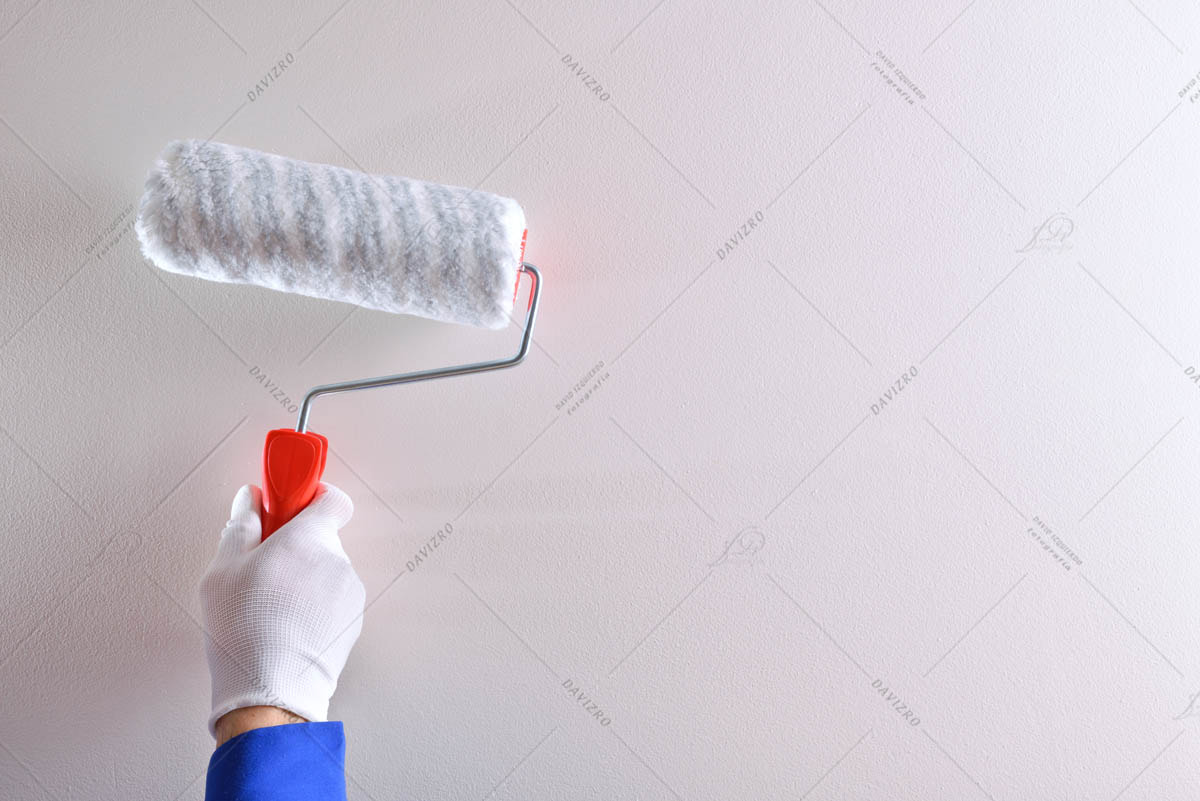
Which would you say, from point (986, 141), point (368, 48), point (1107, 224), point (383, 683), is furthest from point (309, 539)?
point (1107, 224)

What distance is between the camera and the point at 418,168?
3.56 feet

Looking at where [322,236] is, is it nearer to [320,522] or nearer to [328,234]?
[328,234]

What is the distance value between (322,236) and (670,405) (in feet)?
1.59

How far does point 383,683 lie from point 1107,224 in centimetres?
115

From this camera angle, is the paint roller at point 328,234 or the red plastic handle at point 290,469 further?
the red plastic handle at point 290,469

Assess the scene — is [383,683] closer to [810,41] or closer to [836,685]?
[836,685]

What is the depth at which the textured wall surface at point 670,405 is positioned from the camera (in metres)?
1.08

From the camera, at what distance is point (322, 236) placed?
2.84 ft

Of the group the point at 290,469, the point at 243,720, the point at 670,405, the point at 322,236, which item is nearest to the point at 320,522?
the point at 290,469

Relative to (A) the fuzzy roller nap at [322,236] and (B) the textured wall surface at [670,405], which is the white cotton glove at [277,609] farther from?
(A) the fuzzy roller nap at [322,236]

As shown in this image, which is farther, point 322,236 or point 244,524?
point 244,524

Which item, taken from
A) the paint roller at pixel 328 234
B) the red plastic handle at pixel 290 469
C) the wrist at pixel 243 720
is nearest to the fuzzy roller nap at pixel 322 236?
the paint roller at pixel 328 234

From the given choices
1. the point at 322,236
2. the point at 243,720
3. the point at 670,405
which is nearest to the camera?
the point at 322,236

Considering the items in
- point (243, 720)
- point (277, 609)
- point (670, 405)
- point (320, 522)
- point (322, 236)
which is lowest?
point (243, 720)
